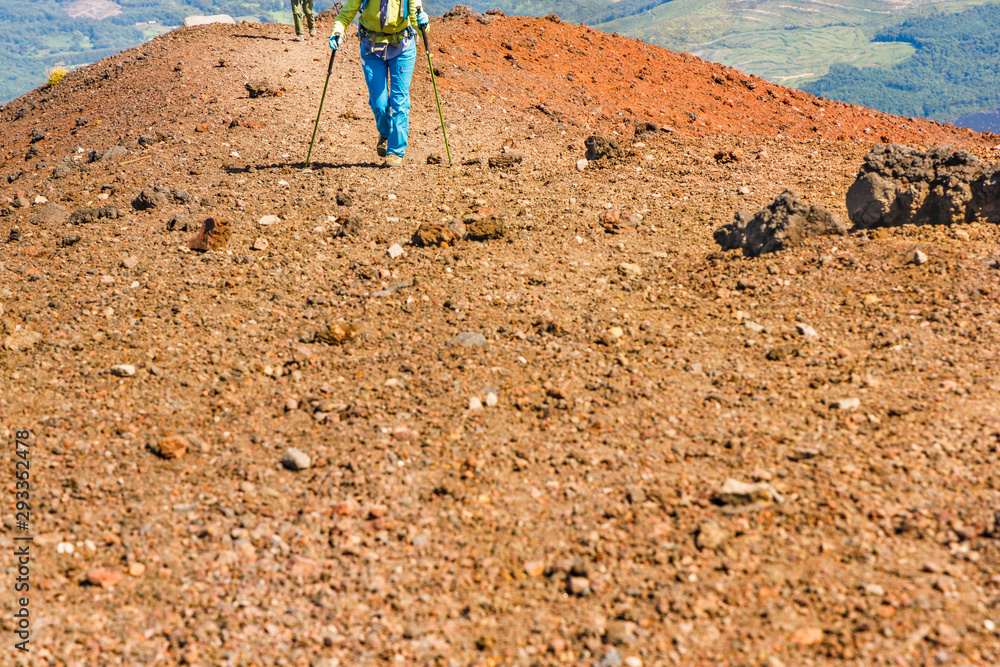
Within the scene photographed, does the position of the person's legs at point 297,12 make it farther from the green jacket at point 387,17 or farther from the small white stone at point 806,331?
the small white stone at point 806,331

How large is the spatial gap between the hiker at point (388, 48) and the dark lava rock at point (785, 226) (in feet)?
16.3

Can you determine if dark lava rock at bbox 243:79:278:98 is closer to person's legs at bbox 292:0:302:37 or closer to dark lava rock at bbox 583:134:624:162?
person's legs at bbox 292:0:302:37

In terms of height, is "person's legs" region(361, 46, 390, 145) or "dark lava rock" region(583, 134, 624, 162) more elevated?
"person's legs" region(361, 46, 390, 145)

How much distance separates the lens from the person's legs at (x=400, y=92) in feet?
28.9

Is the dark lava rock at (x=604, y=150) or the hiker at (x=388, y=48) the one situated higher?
the hiker at (x=388, y=48)

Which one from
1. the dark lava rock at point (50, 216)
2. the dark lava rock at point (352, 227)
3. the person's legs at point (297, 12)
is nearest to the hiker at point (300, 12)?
the person's legs at point (297, 12)

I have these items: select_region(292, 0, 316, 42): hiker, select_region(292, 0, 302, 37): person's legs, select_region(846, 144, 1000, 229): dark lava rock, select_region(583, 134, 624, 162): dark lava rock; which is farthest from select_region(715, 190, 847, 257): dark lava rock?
select_region(292, 0, 302, 37): person's legs

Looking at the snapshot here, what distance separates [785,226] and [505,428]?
12.2 feet

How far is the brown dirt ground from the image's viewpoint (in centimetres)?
313

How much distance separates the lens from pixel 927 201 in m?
6.38

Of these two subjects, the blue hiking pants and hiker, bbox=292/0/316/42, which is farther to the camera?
hiker, bbox=292/0/316/42

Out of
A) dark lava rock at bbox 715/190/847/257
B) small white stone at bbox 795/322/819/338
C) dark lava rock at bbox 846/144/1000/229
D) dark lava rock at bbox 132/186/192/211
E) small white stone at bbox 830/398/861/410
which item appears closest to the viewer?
small white stone at bbox 830/398/861/410

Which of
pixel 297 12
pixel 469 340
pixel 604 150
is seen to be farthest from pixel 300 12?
pixel 469 340

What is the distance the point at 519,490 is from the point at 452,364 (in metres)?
1.45
